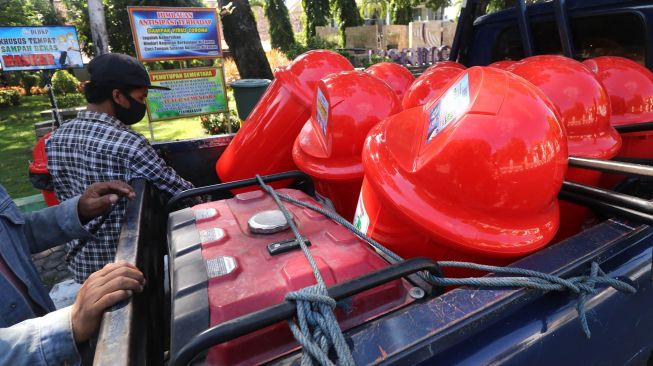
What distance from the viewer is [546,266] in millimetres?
1001

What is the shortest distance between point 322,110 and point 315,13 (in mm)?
30311

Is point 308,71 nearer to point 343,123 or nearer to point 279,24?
point 343,123

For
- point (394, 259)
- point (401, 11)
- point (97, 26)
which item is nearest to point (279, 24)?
point (401, 11)

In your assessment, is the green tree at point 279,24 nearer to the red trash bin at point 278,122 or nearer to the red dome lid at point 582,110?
the red trash bin at point 278,122

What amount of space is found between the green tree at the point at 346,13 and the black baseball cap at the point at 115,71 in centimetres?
2964

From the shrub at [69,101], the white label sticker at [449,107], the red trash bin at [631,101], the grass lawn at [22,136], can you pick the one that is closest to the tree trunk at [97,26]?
the grass lawn at [22,136]

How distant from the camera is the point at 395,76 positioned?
2488 millimetres

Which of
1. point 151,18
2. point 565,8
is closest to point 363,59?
point 151,18

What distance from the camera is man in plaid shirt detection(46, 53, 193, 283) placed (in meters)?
1.94

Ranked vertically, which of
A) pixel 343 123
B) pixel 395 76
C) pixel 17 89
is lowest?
pixel 343 123

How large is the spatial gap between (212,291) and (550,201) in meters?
0.98

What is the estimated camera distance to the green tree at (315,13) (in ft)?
95.5

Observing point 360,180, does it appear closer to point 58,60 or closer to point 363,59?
point 58,60

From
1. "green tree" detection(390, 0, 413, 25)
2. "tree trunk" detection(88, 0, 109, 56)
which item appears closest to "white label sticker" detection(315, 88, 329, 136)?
"tree trunk" detection(88, 0, 109, 56)
